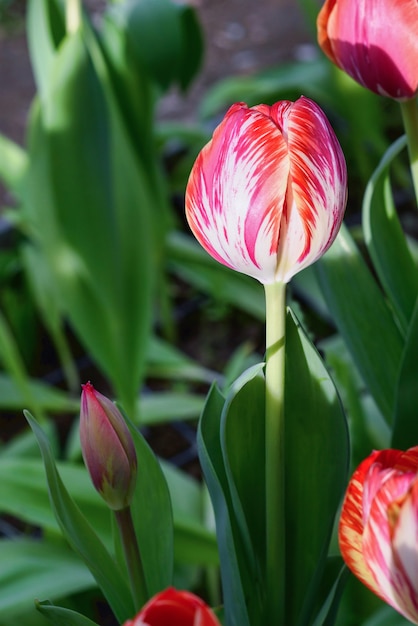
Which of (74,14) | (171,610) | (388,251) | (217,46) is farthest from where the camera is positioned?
(217,46)

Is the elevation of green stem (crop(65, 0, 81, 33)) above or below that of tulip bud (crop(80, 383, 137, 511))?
above

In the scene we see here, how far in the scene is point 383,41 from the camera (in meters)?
0.39

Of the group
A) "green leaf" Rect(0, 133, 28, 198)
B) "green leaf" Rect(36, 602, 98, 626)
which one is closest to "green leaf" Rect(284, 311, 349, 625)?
"green leaf" Rect(36, 602, 98, 626)

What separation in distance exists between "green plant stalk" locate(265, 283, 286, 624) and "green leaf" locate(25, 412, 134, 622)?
67 millimetres

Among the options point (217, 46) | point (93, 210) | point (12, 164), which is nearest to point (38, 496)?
point (93, 210)

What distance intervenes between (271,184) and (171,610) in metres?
0.14

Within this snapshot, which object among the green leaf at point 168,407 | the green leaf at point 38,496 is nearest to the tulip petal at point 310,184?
the green leaf at point 38,496

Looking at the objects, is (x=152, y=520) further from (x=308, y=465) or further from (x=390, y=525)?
(x=390, y=525)

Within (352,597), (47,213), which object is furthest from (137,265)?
(352,597)

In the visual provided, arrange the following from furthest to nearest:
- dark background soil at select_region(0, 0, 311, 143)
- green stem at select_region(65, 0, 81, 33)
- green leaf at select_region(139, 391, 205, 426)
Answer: dark background soil at select_region(0, 0, 311, 143)
green leaf at select_region(139, 391, 205, 426)
green stem at select_region(65, 0, 81, 33)

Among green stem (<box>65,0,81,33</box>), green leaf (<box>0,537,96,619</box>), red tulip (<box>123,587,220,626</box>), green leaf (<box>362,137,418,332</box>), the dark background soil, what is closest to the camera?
red tulip (<box>123,587,220,626</box>)

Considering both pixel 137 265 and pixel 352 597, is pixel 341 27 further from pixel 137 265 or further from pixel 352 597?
pixel 137 265

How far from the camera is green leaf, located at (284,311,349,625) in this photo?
15.6 inches

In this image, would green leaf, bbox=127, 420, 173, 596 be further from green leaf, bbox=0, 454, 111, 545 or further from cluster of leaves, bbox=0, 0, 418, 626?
green leaf, bbox=0, 454, 111, 545
